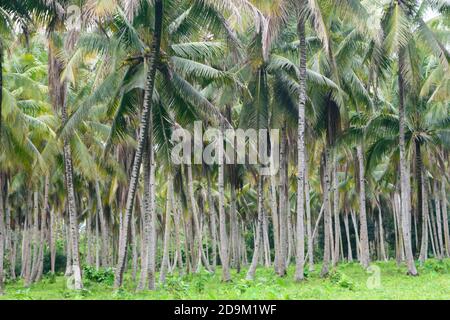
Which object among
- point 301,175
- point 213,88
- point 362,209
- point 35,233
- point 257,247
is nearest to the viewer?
point 301,175

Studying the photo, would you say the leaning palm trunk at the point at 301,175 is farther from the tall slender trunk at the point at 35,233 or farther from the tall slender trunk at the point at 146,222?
the tall slender trunk at the point at 35,233

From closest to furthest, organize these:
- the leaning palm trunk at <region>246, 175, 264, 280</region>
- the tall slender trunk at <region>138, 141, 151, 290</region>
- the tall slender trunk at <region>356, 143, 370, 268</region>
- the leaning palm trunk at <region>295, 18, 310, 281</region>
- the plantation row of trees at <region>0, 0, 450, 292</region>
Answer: the plantation row of trees at <region>0, 0, 450, 292</region>
the leaning palm trunk at <region>295, 18, 310, 281</region>
the tall slender trunk at <region>138, 141, 151, 290</region>
the leaning palm trunk at <region>246, 175, 264, 280</region>
the tall slender trunk at <region>356, 143, 370, 268</region>

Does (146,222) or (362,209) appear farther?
(362,209)

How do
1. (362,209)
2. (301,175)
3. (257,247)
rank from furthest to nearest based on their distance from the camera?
(362,209) < (257,247) < (301,175)

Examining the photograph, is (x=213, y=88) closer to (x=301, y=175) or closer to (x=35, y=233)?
(x=301, y=175)

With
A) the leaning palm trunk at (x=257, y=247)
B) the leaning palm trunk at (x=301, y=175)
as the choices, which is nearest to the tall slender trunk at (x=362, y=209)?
the leaning palm trunk at (x=257, y=247)

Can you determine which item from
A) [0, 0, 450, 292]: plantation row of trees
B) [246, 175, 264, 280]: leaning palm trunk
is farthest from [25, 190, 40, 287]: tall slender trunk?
[246, 175, 264, 280]: leaning palm trunk

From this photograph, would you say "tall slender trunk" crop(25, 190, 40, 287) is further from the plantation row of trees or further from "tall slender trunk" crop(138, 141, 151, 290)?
"tall slender trunk" crop(138, 141, 151, 290)

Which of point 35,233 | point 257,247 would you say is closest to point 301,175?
point 257,247

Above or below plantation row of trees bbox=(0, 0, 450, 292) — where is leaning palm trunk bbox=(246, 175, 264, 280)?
below

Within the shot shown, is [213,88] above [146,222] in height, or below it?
above

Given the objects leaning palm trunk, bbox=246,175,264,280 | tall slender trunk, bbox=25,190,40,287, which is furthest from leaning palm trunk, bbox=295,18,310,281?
tall slender trunk, bbox=25,190,40,287

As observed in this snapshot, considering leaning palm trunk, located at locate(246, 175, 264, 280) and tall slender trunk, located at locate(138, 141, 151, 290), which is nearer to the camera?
tall slender trunk, located at locate(138, 141, 151, 290)

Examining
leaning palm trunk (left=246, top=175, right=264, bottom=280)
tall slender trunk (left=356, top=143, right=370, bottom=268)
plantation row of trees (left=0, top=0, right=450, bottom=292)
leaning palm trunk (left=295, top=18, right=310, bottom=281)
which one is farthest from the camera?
tall slender trunk (left=356, top=143, right=370, bottom=268)
